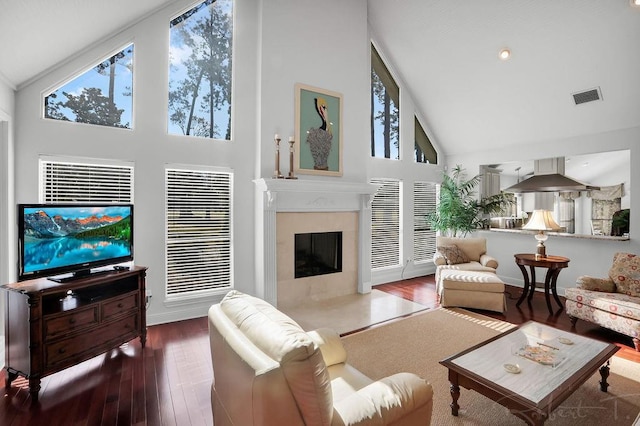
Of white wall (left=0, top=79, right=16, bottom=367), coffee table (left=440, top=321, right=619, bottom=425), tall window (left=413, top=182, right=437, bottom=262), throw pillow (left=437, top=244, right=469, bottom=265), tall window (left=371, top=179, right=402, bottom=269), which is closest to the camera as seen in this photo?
coffee table (left=440, top=321, right=619, bottom=425)

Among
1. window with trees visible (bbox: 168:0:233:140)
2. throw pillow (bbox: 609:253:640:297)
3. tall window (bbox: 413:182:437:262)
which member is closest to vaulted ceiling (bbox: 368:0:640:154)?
tall window (bbox: 413:182:437:262)

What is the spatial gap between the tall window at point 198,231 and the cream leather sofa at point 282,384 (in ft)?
8.70

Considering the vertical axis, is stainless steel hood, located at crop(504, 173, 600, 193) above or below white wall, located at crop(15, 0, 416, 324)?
below

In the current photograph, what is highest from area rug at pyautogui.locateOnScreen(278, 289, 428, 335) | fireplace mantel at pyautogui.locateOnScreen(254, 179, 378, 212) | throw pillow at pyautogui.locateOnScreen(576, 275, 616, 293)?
fireplace mantel at pyautogui.locateOnScreen(254, 179, 378, 212)

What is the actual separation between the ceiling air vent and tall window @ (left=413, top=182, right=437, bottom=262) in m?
2.84

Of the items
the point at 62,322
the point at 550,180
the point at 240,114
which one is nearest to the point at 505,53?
the point at 550,180

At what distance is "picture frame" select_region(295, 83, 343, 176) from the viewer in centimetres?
476

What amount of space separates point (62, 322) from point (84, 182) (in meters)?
1.71

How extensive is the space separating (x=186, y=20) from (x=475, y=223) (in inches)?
241

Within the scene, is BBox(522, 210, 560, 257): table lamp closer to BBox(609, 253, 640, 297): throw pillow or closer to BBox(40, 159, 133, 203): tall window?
→ BBox(609, 253, 640, 297): throw pillow

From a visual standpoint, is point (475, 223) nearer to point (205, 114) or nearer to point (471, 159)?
point (471, 159)

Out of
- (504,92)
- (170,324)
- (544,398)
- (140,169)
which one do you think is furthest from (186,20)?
(544,398)

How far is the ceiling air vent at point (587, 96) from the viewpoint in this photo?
180 inches

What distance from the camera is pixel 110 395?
2566mm
